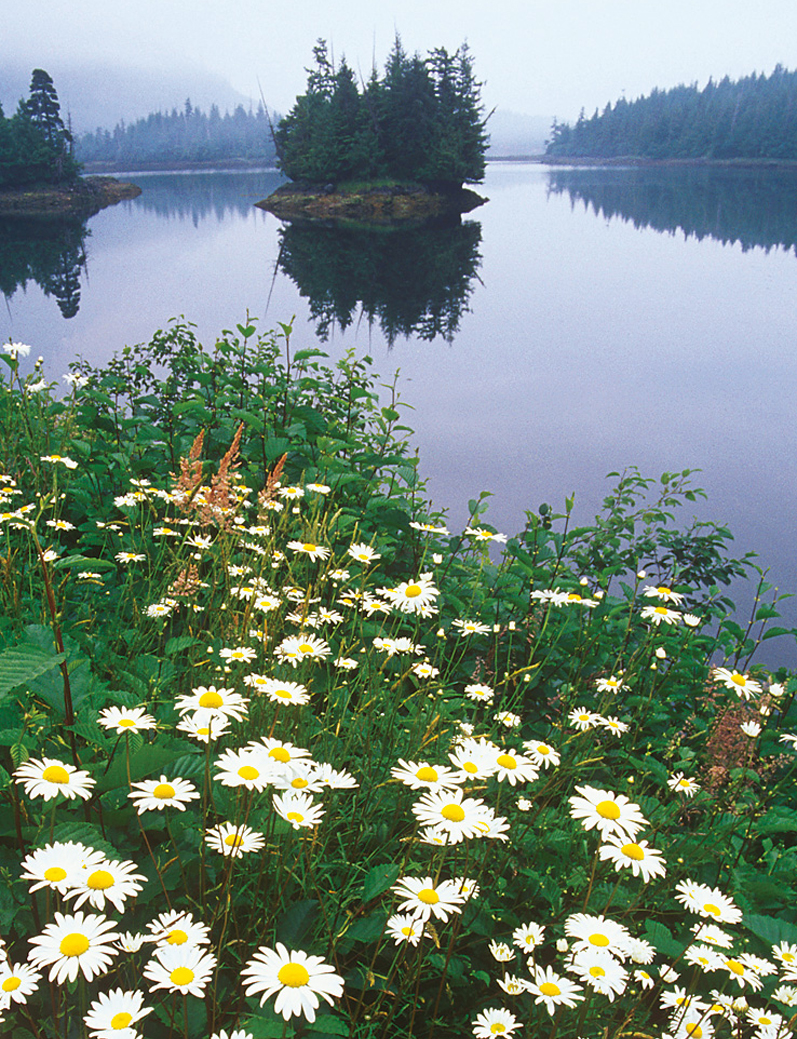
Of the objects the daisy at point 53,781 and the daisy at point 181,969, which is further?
the daisy at point 53,781

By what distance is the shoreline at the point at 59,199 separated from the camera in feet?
139

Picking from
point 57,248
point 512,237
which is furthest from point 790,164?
point 57,248

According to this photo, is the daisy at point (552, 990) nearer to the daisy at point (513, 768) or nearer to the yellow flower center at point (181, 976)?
the daisy at point (513, 768)

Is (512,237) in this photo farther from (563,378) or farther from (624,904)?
(624,904)

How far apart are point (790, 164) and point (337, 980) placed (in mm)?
101013

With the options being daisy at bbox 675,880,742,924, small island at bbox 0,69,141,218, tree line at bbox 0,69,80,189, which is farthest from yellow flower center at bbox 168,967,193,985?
tree line at bbox 0,69,80,189

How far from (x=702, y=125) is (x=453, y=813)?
123 m

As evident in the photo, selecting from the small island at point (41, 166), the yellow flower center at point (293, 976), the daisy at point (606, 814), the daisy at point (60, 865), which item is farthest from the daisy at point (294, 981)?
the small island at point (41, 166)

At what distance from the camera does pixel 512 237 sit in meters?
31.2

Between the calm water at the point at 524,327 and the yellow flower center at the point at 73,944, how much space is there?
221 inches

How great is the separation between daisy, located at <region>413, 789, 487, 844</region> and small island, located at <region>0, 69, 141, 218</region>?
49.0m

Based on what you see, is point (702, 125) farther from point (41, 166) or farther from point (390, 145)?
point (41, 166)

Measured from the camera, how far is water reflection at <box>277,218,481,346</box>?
15508 mm

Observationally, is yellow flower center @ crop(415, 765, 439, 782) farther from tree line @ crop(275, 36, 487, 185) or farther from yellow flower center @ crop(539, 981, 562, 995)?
tree line @ crop(275, 36, 487, 185)
